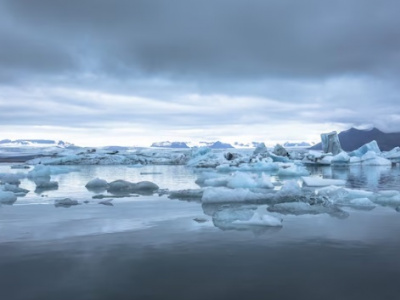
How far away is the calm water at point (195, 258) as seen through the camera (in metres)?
3.95

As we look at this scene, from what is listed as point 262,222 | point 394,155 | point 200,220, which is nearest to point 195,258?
point 262,222

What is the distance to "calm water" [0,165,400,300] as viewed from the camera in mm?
3947

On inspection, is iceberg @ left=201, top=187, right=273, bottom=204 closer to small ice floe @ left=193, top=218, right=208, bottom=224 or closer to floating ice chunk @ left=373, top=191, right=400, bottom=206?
small ice floe @ left=193, top=218, right=208, bottom=224

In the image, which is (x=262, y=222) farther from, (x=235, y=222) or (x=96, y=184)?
(x=96, y=184)

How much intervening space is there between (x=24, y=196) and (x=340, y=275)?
10.9 m

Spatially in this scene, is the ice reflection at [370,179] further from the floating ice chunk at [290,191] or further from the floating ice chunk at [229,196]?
the floating ice chunk at [229,196]

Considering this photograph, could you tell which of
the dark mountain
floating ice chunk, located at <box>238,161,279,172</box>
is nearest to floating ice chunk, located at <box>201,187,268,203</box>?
floating ice chunk, located at <box>238,161,279,172</box>

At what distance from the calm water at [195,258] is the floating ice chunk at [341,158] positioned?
30477 millimetres

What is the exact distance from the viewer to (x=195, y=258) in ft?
16.6

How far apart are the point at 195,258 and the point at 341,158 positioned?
3501 centimetres

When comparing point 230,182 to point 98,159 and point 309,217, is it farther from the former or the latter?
point 98,159

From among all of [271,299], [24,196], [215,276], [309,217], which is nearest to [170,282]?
[215,276]

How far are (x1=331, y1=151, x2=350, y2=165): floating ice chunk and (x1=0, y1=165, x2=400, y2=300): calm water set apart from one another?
30477mm

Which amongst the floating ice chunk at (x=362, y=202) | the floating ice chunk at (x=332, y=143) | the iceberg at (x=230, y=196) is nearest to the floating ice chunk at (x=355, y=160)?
the floating ice chunk at (x=332, y=143)
